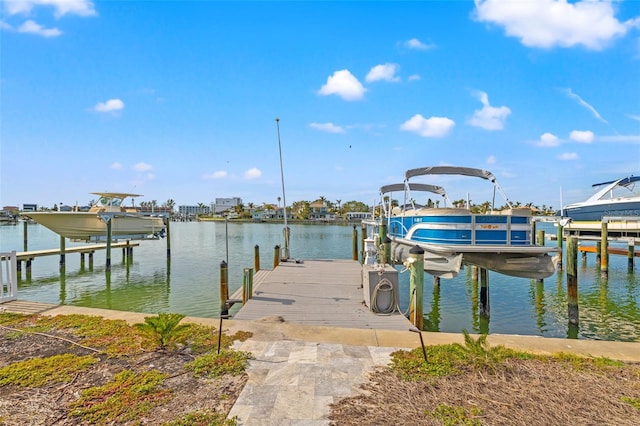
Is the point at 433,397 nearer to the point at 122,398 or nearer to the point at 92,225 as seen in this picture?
the point at 122,398

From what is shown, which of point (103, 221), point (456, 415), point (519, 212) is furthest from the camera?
point (103, 221)

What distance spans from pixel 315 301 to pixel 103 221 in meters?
23.4

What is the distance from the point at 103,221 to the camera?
26.6 meters

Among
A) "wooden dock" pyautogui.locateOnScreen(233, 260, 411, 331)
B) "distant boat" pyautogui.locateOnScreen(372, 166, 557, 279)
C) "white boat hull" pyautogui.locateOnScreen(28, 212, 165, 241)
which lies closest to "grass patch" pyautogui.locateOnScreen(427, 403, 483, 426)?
"wooden dock" pyautogui.locateOnScreen(233, 260, 411, 331)

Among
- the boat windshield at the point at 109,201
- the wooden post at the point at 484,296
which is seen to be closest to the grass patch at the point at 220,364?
the wooden post at the point at 484,296

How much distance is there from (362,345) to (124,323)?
4.54 m

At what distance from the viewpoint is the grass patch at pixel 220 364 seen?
457 centimetres

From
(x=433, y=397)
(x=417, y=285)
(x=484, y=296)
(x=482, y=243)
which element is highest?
(x=482, y=243)

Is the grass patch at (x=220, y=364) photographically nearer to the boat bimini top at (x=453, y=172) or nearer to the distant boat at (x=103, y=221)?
the boat bimini top at (x=453, y=172)

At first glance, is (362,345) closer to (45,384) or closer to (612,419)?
(612,419)

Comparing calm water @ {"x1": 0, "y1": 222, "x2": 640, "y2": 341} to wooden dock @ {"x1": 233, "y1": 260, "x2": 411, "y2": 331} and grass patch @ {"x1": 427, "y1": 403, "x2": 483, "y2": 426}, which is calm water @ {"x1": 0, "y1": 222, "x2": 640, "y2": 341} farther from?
grass patch @ {"x1": 427, "y1": 403, "x2": 483, "y2": 426}

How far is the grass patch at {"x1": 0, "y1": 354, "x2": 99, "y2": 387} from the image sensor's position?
4.30m

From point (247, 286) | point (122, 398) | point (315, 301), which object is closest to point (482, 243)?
point (315, 301)

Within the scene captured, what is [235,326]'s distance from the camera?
6594 mm
